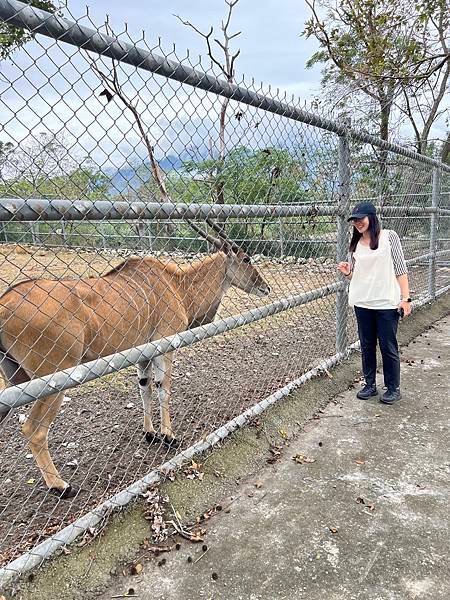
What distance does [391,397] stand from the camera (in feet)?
13.4

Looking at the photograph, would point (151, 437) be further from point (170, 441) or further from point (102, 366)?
point (102, 366)

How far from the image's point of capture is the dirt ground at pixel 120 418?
265 centimetres

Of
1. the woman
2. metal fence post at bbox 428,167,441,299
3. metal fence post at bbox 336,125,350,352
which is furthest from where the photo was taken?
metal fence post at bbox 428,167,441,299

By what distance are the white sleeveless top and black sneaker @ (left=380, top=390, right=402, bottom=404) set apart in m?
0.69

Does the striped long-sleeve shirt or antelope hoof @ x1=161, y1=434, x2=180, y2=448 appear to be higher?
the striped long-sleeve shirt

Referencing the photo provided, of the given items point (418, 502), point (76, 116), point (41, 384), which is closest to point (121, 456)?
point (41, 384)

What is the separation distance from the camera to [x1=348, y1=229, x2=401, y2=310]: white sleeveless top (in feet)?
12.9

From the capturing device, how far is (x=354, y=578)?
219cm

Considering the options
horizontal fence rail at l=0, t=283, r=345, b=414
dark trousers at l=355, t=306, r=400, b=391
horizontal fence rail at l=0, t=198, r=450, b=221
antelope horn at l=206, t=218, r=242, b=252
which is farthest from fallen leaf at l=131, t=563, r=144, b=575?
dark trousers at l=355, t=306, r=400, b=391

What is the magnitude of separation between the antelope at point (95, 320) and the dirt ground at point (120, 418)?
0.14 m

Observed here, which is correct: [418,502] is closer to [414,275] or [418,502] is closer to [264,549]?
[264,549]

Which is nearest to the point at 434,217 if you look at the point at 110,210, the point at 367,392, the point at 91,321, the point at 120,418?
the point at 367,392

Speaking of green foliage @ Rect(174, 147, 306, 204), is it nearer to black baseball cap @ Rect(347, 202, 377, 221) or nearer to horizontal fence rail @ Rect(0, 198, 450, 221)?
horizontal fence rail @ Rect(0, 198, 450, 221)

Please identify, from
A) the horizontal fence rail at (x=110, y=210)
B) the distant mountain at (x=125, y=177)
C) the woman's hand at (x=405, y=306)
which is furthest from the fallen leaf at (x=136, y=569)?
the woman's hand at (x=405, y=306)
